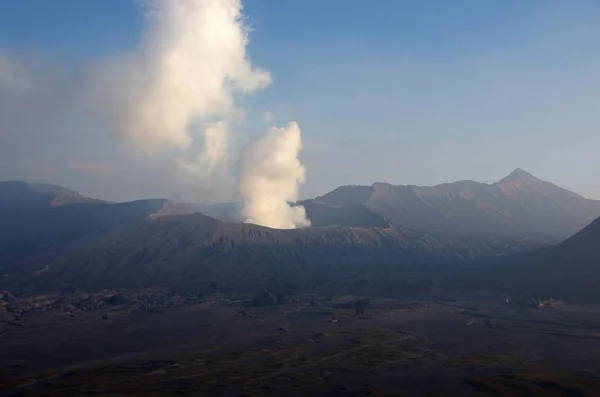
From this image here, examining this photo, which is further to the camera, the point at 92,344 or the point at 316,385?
the point at 92,344

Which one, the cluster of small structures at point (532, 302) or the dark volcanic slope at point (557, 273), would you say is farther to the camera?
the dark volcanic slope at point (557, 273)

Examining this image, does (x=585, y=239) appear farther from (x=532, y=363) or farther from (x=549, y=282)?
(x=532, y=363)

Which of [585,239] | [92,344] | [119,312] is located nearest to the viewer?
[92,344]

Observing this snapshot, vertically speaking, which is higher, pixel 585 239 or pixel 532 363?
pixel 585 239

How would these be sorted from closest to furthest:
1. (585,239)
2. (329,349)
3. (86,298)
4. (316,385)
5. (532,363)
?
(316,385), (532,363), (329,349), (86,298), (585,239)

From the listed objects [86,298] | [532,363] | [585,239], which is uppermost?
[585,239]

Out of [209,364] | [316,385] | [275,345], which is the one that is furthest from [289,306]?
[316,385]

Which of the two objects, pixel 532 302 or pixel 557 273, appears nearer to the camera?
pixel 532 302

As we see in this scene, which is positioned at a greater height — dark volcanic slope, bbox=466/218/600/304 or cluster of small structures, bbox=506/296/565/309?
dark volcanic slope, bbox=466/218/600/304

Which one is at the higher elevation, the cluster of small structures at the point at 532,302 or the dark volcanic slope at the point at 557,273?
the dark volcanic slope at the point at 557,273

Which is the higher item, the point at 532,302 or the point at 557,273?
the point at 557,273

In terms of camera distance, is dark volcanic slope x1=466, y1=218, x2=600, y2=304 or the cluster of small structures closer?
the cluster of small structures
